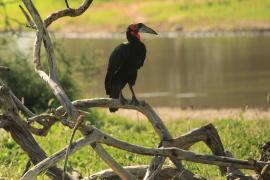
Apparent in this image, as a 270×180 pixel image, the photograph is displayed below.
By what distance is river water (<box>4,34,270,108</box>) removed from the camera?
22.2 meters

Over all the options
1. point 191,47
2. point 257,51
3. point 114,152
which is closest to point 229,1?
point 191,47

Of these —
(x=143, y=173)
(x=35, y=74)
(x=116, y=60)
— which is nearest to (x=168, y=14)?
(x=35, y=74)

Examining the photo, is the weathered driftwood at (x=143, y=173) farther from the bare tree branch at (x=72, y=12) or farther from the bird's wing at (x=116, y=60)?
the bird's wing at (x=116, y=60)

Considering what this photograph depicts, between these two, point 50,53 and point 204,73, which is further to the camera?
point 204,73

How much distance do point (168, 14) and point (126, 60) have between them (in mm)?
48034

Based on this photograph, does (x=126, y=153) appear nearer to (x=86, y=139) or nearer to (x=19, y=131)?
(x=19, y=131)

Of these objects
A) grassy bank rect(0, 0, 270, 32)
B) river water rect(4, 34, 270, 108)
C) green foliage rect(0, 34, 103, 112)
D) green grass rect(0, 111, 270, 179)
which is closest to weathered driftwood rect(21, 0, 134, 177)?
green grass rect(0, 111, 270, 179)

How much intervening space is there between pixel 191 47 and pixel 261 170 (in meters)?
36.2

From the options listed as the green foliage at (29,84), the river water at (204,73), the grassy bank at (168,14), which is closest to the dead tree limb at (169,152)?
the green foliage at (29,84)

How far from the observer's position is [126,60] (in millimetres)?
7121

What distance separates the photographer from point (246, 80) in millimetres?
25844

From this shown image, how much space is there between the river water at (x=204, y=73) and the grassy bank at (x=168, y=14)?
19.7 ft

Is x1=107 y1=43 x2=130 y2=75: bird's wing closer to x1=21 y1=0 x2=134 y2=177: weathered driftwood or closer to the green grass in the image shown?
the green grass

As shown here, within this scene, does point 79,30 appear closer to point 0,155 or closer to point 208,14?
point 208,14
